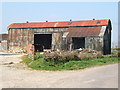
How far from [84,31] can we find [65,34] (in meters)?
3.48

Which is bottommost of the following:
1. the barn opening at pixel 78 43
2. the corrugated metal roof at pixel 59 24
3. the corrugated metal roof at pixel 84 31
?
the barn opening at pixel 78 43

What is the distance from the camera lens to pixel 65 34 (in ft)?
107

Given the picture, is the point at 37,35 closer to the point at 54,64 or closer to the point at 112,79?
the point at 54,64

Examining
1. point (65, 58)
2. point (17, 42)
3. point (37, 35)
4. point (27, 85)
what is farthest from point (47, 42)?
point (27, 85)

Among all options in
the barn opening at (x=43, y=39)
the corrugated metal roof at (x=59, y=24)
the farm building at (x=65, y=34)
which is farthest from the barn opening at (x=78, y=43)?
the barn opening at (x=43, y=39)

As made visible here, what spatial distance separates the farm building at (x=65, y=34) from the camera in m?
29.8

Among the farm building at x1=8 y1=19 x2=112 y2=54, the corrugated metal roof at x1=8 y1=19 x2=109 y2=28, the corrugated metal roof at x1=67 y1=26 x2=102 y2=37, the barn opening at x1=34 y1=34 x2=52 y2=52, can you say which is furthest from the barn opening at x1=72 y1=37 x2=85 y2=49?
the barn opening at x1=34 y1=34 x2=52 y2=52

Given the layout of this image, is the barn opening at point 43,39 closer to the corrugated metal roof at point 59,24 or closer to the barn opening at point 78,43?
the corrugated metal roof at point 59,24

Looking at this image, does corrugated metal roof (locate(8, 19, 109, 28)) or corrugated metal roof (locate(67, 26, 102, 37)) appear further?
corrugated metal roof (locate(8, 19, 109, 28))

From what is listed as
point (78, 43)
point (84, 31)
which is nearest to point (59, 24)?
point (78, 43)

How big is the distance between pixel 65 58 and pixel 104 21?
16.6 metres

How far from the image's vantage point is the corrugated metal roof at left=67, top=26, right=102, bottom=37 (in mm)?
30103

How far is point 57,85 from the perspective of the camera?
31.8 feet

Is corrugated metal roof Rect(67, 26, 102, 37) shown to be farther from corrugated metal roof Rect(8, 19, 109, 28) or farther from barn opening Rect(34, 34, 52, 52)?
barn opening Rect(34, 34, 52, 52)
